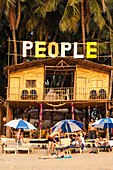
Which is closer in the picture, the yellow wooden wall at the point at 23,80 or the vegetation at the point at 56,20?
the yellow wooden wall at the point at 23,80

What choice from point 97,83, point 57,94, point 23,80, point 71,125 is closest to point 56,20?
point 23,80

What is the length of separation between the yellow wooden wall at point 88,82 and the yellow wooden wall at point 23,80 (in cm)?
270

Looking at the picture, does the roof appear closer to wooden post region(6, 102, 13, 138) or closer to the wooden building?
the wooden building

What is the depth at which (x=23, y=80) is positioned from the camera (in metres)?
26.1

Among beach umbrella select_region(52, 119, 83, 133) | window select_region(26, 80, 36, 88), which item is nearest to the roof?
window select_region(26, 80, 36, 88)

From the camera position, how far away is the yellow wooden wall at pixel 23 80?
25891mm

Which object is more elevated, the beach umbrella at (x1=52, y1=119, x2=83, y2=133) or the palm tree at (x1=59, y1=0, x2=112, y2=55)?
the palm tree at (x1=59, y1=0, x2=112, y2=55)

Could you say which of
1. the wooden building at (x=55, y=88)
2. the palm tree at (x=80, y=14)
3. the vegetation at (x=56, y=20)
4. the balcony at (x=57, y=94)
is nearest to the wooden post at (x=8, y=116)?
the wooden building at (x=55, y=88)

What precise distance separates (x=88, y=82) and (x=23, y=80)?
4886 millimetres

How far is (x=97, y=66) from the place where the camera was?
84.5ft

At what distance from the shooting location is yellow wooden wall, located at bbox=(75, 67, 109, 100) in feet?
83.5

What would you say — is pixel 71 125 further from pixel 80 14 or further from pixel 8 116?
pixel 80 14

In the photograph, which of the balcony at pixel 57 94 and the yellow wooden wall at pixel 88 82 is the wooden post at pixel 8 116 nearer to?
the balcony at pixel 57 94

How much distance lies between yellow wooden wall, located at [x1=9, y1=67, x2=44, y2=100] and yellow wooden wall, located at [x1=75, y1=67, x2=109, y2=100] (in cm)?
270
